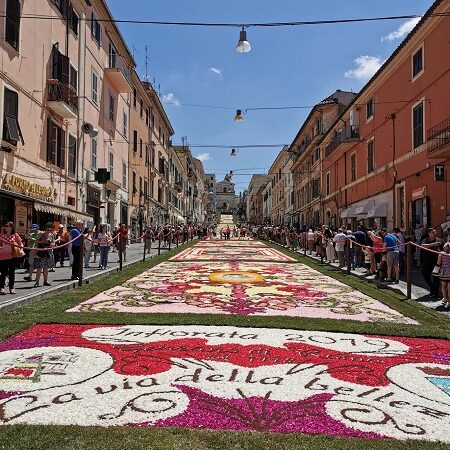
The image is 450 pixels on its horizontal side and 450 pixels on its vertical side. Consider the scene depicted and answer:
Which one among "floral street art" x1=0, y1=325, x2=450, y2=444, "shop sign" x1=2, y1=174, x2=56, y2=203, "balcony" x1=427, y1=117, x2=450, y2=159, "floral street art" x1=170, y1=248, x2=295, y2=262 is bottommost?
"floral street art" x1=0, y1=325, x2=450, y2=444

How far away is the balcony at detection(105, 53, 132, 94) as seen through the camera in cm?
2911

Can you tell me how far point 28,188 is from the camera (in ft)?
58.3

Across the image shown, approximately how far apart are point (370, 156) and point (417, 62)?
26.3ft

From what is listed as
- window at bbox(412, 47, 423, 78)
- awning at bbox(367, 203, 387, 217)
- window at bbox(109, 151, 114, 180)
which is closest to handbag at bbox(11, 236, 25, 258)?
window at bbox(412, 47, 423, 78)

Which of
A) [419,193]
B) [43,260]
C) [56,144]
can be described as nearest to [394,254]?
[419,193]

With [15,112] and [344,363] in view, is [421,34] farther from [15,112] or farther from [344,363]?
[344,363]

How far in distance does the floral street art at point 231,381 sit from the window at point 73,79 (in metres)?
18.5

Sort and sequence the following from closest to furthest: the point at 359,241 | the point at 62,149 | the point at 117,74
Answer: the point at 359,241 → the point at 62,149 → the point at 117,74

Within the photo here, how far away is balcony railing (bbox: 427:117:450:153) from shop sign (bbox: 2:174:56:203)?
1500 cm

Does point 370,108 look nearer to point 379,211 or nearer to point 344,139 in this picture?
point 344,139

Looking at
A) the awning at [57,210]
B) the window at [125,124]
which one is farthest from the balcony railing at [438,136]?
the window at [125,124]

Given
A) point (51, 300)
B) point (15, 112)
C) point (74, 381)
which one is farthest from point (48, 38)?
point (74, 381)

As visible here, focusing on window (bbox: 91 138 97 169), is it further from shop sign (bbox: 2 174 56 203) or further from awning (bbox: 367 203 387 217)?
awning (bbox: 367 203 387 217)

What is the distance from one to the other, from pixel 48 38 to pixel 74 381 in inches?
744
